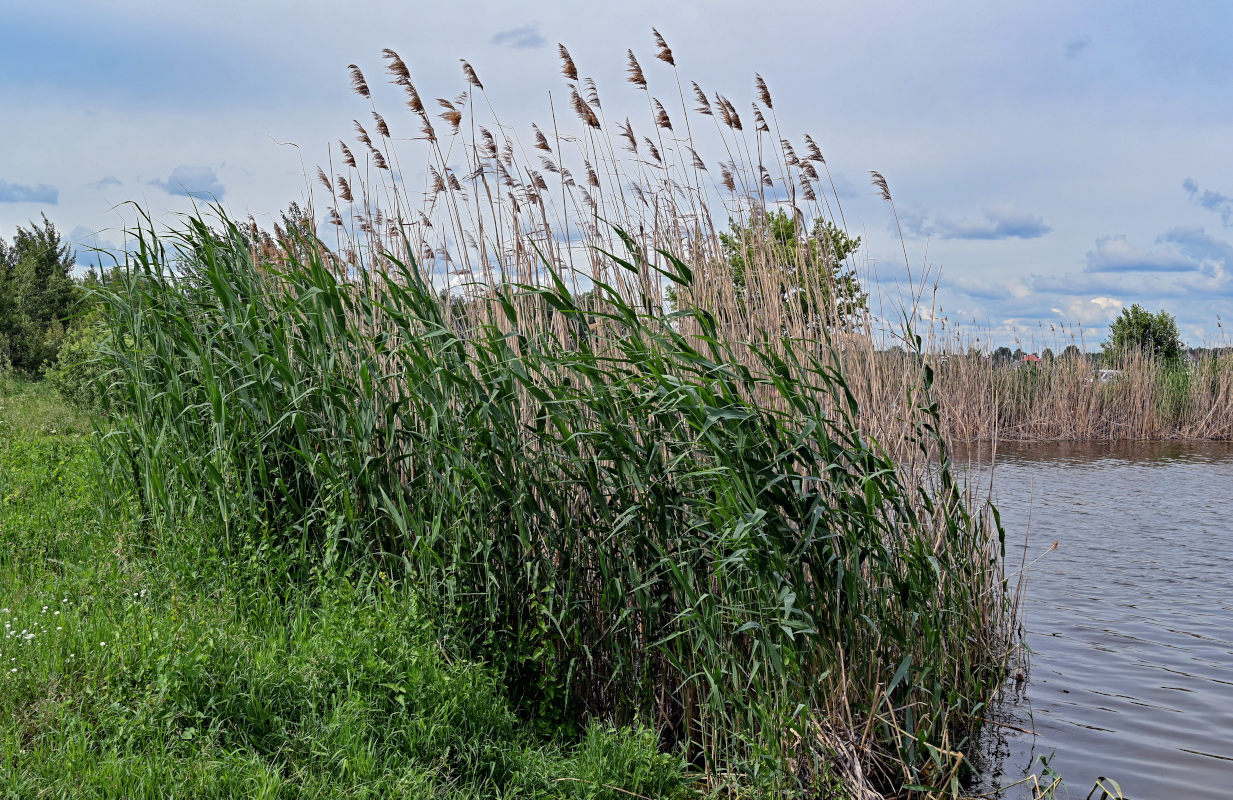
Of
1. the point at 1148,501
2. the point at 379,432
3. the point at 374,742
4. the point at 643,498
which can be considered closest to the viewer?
the point at 374,742

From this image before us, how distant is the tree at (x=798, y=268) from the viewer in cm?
442

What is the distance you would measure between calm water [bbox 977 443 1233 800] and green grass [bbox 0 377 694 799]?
81.9 inches

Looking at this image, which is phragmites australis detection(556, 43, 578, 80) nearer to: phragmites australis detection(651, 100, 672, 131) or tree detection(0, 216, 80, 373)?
phragmites australis detection(651, 100, 672, 131)

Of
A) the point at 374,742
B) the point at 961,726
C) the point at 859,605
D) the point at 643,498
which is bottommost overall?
the point at 961,726

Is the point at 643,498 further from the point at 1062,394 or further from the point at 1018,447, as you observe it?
the point at 1062,394

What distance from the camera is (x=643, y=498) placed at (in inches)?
133

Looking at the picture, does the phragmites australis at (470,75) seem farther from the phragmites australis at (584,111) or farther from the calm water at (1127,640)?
the calm water at (1127,640)

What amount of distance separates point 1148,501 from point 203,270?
33.1 feet

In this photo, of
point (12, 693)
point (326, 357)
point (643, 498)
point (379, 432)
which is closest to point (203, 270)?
point (326, 357)

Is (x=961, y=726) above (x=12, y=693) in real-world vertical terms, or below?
below

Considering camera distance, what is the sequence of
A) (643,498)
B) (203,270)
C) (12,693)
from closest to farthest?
(12,693) < (643,498) < (203,270)

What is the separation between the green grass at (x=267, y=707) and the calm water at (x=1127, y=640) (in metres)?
2.08

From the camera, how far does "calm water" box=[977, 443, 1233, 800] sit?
402 cm

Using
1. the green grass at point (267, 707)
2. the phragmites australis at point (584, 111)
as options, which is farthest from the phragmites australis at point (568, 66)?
the green grass at point (267, 707)
